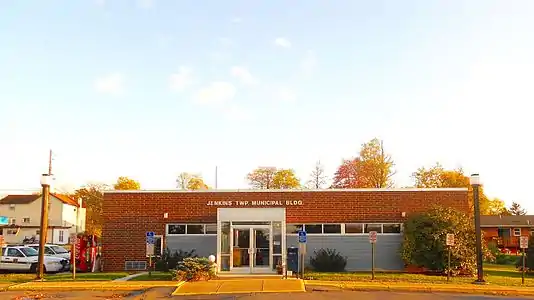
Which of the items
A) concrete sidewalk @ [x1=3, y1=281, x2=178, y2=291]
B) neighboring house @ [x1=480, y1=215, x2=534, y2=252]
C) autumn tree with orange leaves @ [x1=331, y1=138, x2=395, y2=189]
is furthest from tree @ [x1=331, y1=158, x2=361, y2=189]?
concrete sidewalk @ [x1=3, y1=281, x2=178, y2=291]

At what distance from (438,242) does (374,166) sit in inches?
1351

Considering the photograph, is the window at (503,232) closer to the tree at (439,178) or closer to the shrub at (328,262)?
the tree at (439,178)

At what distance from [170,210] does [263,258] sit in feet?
17.6

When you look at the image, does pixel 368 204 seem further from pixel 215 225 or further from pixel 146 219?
pixel 146 219

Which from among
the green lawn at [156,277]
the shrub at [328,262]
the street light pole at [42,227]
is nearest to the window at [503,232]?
the shrub at [328,262]

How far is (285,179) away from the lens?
7319 cm

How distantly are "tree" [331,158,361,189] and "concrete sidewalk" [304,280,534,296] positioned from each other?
40234 millimetres

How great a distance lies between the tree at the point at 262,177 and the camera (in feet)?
248

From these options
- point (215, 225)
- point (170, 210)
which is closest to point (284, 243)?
point (215, 225)

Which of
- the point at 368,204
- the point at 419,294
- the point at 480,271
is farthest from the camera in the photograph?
the point at 368,204

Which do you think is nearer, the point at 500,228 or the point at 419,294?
the point at 419,294

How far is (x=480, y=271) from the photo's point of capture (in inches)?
907

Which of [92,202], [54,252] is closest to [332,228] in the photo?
[54,252]

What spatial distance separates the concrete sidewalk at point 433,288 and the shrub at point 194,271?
425 centimetres
